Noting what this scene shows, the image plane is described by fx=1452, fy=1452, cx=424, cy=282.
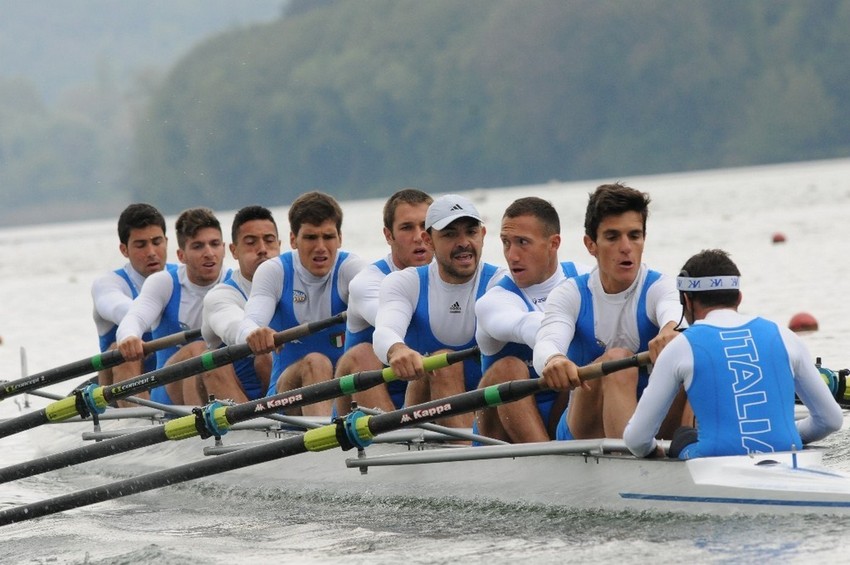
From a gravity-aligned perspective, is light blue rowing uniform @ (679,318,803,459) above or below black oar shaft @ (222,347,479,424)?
below

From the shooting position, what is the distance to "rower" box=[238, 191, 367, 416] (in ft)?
28.6

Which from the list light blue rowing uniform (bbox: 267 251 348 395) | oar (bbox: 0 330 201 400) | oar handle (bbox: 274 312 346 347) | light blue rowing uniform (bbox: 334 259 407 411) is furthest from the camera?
oar (bbox: 0 330 201 400)

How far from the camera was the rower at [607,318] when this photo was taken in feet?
20.7

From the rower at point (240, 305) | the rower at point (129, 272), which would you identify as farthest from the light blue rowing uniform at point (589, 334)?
the rower at point (129, 272)

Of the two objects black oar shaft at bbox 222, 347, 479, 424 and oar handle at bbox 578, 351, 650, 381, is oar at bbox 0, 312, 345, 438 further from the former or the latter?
oar handle at bbox 578, 351, 650, 381

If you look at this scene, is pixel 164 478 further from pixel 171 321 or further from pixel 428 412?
pixel 171 321

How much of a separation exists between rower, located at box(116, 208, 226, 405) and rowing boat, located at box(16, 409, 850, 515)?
85 cm

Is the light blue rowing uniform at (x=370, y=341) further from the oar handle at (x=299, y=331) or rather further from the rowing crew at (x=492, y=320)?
the oar handle at (x=299, y=331)

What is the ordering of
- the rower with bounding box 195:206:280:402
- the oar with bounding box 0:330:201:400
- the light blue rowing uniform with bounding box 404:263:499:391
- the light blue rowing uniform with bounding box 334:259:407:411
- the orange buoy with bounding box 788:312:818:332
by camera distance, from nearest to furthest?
the light blue rowing uniform with bounding box 404:263:499:391 → the light blue rowing uniform with bounding box 334:259:407:411 → the rower with bounding box 195:206:280:402 → the oar with bounding box 0:330:201:400 → the orange buoy with bounding box 788:312:818:332

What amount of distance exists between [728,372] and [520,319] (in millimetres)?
1624

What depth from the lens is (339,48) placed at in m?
94.2

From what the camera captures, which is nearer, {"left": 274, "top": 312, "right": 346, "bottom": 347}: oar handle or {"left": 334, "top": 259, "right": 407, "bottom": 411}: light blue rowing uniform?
{"left": 334, "top": 259, "right": 407, "bottom": 411}: light blue rowing uniform

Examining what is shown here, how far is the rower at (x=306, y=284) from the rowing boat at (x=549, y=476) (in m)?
0.64

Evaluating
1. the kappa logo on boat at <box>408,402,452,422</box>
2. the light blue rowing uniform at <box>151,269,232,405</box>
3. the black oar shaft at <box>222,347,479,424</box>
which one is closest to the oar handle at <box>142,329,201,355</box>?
the light blue rowing uniform at <box>151,269,232,405</box>
